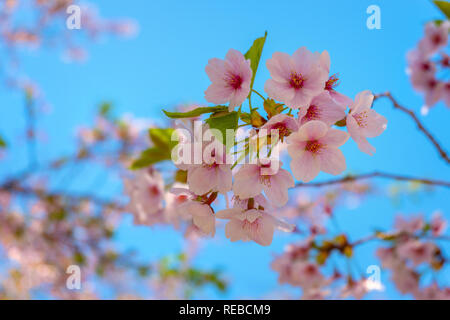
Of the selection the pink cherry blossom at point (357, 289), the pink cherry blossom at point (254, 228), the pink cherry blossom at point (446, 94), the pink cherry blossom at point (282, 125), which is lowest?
the pink cherry blossom at point (357, 289)

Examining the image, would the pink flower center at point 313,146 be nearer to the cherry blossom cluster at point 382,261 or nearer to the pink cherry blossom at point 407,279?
the cherry blossom cluster at point 382,261

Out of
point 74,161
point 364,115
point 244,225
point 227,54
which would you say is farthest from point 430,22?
point 74,161

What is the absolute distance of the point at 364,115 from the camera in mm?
711

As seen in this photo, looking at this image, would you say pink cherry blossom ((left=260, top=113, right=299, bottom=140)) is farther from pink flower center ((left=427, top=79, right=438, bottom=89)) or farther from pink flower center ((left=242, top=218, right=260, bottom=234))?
pink flower center ((left=427, top=79, right=438, bottom=89))

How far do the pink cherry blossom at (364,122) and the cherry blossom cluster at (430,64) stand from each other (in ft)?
4.13

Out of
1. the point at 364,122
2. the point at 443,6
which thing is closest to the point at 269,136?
the point at 364,122

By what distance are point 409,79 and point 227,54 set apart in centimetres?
153

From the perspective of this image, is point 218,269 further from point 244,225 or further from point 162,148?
point 244,225

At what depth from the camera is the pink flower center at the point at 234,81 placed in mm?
679

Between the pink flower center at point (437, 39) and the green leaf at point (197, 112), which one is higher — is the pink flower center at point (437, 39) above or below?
above

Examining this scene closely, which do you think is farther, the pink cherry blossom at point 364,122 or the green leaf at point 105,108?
the green leaf at point 105,108

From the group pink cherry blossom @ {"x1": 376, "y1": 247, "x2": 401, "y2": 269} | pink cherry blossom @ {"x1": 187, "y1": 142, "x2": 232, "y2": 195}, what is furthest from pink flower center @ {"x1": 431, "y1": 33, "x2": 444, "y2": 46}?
pink cherry blossom @ {"x1": 187, "y1": 142, "x2": 232, "y2": 195}

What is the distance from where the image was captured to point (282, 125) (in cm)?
65

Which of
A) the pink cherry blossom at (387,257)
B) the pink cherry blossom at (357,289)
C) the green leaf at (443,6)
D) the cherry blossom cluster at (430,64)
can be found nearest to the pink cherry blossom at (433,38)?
the cherry blossom cluster at (430,64)
